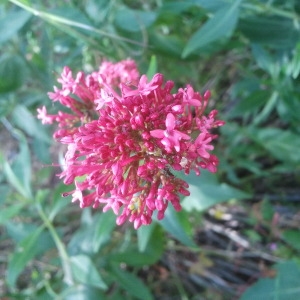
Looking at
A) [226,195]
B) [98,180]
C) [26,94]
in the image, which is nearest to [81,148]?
[98,180]

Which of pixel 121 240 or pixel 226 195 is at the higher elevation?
pixel 226 195

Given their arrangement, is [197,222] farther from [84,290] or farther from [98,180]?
[98,180]

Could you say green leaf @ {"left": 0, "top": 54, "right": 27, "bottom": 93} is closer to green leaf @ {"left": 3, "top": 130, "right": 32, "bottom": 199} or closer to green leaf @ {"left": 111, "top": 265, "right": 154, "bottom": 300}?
green leaf @ {"left": 3, "top": 130, "right": 32, "bottom": 199}

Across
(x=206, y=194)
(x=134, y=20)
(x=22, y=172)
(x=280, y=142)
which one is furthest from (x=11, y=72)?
(x=280, y=142)

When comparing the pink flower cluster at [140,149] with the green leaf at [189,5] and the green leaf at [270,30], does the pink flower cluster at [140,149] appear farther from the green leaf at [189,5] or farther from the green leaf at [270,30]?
the green leaf at [270,30]

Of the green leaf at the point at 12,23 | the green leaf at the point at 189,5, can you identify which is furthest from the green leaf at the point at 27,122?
the green leaf at the point at 189,5

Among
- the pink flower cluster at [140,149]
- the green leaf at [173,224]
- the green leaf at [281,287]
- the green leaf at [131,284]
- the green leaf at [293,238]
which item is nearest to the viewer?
the pink flower cluster at [140,149]
